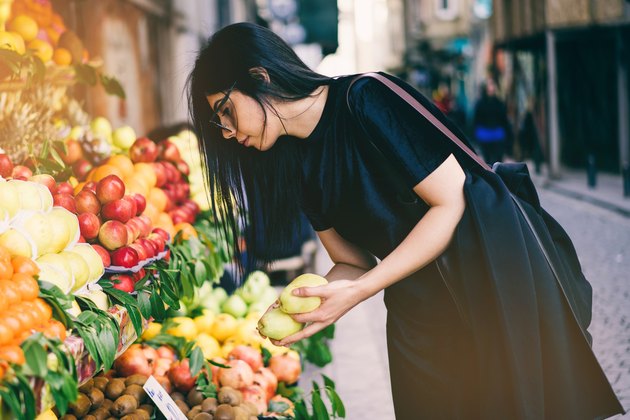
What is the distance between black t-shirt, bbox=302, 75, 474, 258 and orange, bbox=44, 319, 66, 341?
77cm

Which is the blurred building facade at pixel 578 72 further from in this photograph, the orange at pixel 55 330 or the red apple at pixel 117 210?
the orange at pixel 55 330

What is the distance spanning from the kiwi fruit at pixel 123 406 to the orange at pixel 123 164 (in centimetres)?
129

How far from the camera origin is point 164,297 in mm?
2877

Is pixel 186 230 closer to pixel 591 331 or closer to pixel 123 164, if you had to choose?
pixel 123 164

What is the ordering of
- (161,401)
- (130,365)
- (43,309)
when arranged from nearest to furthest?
(43,309) < (161,401) < (130,365)

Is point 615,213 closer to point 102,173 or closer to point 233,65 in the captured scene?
point 102,173

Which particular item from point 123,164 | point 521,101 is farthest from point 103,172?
point 521,101

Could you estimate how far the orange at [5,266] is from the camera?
81.9 inches

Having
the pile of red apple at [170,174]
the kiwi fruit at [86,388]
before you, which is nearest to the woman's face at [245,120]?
the kiwi fruit at [86,388]

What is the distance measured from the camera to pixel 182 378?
3.60 metres

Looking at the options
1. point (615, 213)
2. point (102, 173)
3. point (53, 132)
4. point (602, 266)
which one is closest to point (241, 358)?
point (102, 173)

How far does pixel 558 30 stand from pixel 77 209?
13078mm

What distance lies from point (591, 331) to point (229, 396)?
3.39 meters

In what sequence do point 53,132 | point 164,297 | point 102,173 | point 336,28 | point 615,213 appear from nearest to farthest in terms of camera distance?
point 164,297 → point 102,173 → point 53,132 → point 615,213 → point 336,28
